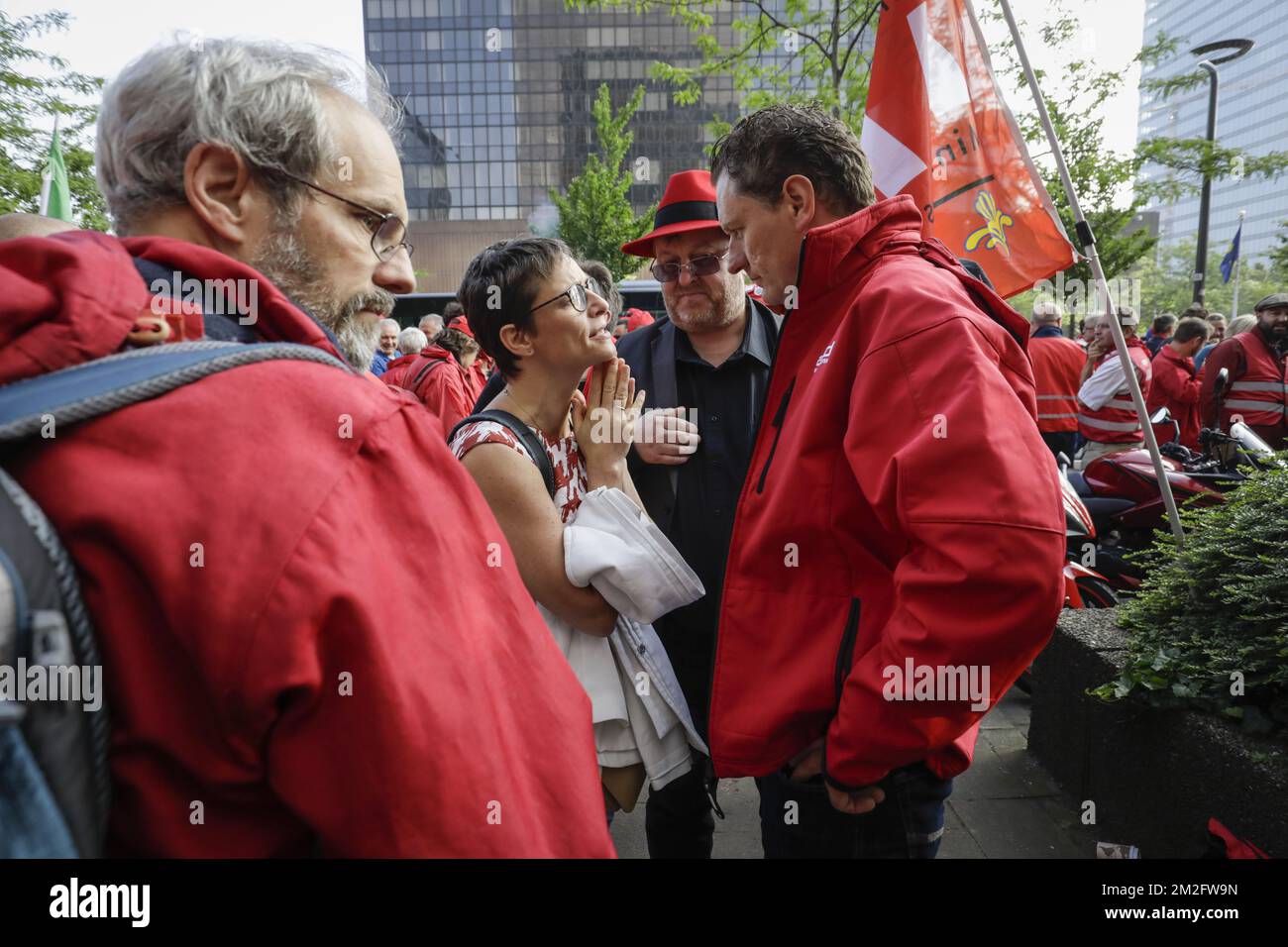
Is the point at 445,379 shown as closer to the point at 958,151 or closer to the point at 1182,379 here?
the point at 958,151

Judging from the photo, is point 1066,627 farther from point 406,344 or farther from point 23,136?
point 23,136

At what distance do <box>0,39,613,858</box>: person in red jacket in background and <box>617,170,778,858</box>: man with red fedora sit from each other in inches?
57.2

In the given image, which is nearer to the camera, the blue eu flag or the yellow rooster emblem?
the yellow rooster emblem

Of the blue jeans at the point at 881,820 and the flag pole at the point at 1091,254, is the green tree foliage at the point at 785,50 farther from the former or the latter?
the blue jeans at the point at 881,820

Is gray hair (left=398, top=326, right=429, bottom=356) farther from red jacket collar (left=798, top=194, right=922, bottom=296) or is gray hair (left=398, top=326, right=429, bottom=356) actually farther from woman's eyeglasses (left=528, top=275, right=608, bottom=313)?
red jacket collar (left=798, top=194, right=922, bottom=296)

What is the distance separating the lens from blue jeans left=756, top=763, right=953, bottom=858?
5.78 feet

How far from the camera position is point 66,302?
2.45ft

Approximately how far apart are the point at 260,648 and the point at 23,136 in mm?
12282

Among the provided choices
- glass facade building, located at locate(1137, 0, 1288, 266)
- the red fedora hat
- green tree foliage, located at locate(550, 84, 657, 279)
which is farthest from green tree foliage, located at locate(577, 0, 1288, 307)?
glass facade building, located at locate(1137, 0, 1288, 266)

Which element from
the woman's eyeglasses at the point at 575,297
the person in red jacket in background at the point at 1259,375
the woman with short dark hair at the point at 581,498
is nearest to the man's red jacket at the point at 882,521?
the woman with short dark hair at the point at 581,498

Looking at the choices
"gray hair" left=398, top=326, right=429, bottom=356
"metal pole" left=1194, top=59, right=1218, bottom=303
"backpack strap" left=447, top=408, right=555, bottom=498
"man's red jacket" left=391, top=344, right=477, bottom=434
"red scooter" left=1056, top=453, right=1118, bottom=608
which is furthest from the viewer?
"metal pole" left=1194, top=59, right=1218, bottom=303

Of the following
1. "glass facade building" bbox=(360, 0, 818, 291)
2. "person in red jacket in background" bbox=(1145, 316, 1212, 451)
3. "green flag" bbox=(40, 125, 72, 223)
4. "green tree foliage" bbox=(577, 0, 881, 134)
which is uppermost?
"glass facade building" bbox=(360, 0, 818, 291)
